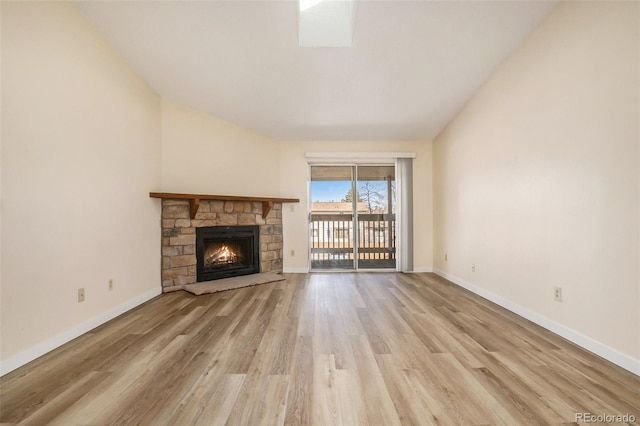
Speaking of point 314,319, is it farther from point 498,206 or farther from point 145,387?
point 498,206

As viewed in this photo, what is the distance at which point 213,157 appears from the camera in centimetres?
381

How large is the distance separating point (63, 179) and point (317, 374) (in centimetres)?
237

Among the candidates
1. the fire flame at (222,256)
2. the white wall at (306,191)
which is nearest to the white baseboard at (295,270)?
the white wall at (306,191)

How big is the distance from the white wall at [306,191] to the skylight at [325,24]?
6.38ft

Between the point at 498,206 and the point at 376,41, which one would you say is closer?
the point at 376,41

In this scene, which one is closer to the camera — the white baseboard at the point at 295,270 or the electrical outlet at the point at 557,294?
the electrical outlet at the point at 557,294

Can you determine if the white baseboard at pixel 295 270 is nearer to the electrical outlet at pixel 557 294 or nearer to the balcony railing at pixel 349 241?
the balcony railing at pixel 349 241

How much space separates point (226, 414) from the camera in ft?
4.06

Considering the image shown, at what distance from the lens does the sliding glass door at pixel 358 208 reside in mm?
4598

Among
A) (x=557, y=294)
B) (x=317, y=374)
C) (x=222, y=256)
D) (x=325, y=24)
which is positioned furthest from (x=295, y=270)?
(x=325, y=24)

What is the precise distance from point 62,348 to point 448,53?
424 cm

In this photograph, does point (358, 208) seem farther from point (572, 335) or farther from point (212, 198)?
point (572, 335)

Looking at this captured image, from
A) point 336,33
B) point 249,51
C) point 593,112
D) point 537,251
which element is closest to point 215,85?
point 249,51

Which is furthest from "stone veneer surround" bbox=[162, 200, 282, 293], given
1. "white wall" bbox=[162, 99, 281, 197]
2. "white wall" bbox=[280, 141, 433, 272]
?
"white wall" bbox=[280, 141, 433, 272]
